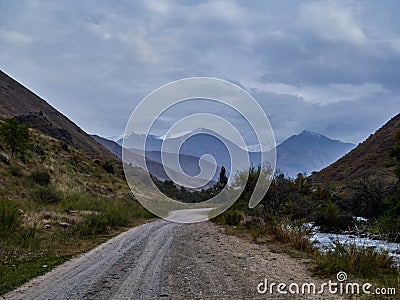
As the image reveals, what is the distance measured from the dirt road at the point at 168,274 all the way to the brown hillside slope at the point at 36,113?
53742mm

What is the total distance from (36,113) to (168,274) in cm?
6792

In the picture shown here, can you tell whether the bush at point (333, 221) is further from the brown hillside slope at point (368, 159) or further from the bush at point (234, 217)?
the brown hillside slope at point (368, 159)

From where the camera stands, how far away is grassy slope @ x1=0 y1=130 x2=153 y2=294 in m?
10.9

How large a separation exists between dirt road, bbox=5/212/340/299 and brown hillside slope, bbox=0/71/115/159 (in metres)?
53.7

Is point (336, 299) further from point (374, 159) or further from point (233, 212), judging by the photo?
point (374, 159)

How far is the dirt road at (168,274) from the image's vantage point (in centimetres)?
711

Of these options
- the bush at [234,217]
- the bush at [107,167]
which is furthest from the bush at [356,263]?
the bush at [107,167]

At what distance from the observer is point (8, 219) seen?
13.7m

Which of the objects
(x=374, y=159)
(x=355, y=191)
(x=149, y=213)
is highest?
(x=374, y=159)

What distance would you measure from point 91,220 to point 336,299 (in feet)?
45.9

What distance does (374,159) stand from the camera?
50.7 m

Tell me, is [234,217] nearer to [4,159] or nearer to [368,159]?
[4,159]

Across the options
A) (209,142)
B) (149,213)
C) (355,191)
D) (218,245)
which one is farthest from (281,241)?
(149,213)

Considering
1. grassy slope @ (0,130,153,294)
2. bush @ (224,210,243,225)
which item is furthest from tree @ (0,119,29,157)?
bush @ (224,210,243,225)
